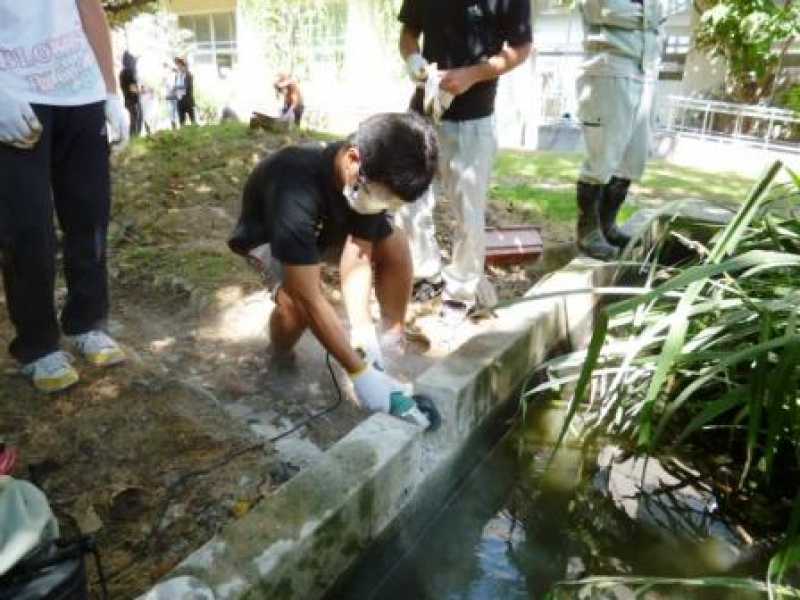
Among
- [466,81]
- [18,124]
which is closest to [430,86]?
[466,81]

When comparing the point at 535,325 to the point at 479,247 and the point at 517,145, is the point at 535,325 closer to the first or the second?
the point at 479,247

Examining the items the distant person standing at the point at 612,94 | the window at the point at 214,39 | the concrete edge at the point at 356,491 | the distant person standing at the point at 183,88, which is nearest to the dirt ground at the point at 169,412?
the concrete edge at the point at 356,491

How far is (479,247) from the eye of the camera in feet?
10.0

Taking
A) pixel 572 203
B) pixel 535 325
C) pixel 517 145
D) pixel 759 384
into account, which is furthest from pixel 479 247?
pixel 517 145

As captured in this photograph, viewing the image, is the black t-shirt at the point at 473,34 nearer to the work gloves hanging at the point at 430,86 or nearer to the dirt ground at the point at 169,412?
the work gloves hanging at the point at 430,86

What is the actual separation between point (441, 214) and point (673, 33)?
10815mm

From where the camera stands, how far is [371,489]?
1680 mm

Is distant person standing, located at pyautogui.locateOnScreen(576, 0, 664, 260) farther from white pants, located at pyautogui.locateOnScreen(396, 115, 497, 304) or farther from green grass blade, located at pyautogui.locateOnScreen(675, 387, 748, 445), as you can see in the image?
green grass blade, located at pyautogui.locateOnScreen(675, 387, 748, 445)

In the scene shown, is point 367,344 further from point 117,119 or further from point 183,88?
point 183,88

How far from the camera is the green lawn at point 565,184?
545cm

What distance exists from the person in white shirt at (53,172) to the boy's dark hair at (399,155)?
962mm

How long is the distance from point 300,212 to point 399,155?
384mm

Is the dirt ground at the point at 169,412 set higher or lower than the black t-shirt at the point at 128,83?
lower

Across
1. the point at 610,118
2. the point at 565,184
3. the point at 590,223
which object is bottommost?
the point at 565,184
